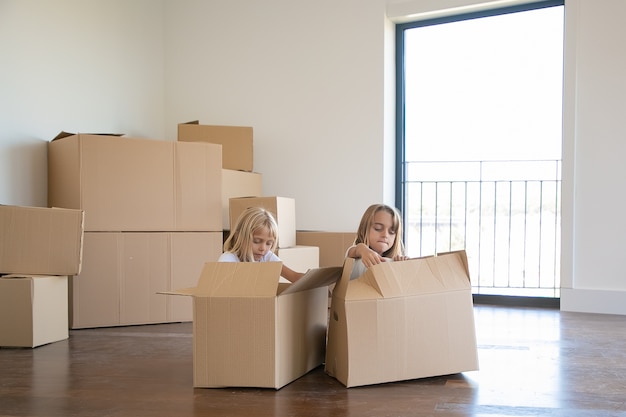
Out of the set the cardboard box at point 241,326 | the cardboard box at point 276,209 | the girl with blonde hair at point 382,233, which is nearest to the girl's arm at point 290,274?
the girl with blonde hair at point 382,233

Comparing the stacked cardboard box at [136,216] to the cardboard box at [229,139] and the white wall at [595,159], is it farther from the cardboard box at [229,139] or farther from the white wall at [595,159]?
the white wall at [595,159]

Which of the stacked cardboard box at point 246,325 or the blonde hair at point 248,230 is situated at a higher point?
the blonde hair at point 248,230

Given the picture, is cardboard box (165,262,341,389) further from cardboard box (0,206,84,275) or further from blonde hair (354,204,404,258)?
cardboard box (0,206,84,275)

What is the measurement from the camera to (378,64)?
4055 mm

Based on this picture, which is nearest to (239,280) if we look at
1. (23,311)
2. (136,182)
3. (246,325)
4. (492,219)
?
(246,325)


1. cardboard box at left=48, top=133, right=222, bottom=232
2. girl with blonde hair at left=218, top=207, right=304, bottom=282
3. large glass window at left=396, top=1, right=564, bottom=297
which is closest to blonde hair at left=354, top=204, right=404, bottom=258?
girl with blonde hair at left=218, top=207, right=304, bottom=282

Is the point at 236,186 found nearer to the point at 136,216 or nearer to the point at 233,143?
the point at 233,143

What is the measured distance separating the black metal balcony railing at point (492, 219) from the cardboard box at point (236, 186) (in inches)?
42.0

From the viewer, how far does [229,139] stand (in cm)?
397

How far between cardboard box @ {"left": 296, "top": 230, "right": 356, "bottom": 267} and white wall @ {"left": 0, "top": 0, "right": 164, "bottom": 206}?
4.78ft

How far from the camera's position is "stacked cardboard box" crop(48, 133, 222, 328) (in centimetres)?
321

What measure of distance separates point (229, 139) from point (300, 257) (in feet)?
3.27

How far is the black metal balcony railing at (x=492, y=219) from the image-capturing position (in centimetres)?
425

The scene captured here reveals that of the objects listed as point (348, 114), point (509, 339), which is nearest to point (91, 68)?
point (348, 114)
